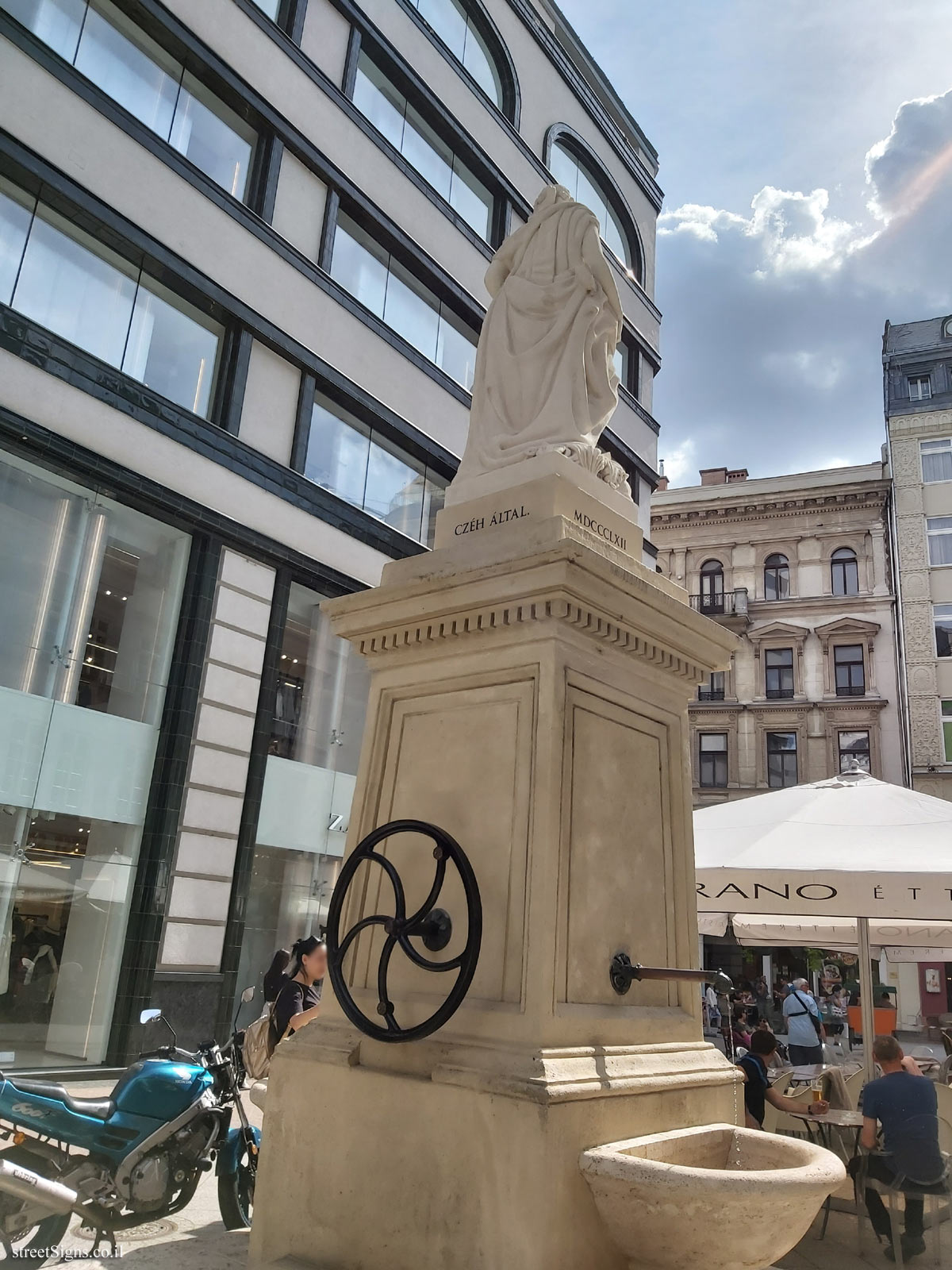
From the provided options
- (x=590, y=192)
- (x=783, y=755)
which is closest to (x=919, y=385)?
(x=783, y=755)

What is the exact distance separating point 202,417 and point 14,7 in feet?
16.2

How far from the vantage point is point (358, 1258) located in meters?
3.06

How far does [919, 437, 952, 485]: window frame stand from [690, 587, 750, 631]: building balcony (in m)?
7.63

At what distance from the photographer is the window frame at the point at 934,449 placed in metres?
34.9

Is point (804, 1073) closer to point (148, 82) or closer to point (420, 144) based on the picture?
point (148, 82)

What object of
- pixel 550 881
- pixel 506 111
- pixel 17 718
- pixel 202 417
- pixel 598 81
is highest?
pixel 598 81

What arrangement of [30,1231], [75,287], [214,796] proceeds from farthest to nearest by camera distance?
[214,796] → [75,287] → [30,1231]

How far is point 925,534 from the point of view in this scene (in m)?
34.4

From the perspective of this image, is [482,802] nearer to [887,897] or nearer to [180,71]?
[887,897]

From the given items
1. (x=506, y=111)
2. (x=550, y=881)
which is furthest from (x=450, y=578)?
(x=506, y=111)

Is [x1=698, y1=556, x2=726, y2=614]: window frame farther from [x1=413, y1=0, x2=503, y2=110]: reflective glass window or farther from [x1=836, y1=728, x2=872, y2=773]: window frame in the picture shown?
[x1=413, y1=0, x2=503, y2=110]: reflective glass window

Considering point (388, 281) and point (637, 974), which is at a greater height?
point (388, 281)

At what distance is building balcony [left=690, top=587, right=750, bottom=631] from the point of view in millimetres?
36500

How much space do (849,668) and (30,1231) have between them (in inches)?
1360
